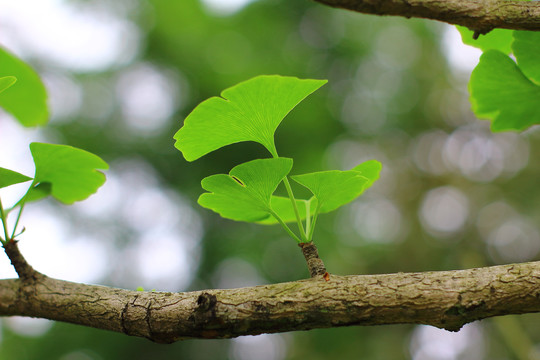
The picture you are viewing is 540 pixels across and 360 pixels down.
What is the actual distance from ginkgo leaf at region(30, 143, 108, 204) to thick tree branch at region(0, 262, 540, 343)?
0.46 feet

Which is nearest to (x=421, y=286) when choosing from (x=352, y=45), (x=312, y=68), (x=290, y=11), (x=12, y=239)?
(x=12, y=239)

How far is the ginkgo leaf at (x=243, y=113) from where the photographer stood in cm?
30

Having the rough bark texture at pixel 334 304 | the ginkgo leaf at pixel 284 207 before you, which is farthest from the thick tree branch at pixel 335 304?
the ginkgo leaf at pixel 284 207

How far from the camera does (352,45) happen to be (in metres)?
3.70

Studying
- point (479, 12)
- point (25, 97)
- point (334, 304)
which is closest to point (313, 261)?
point (334, 304)

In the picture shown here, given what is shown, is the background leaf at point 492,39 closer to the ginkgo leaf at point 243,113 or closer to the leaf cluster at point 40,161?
the ginkgo leaf at point 243,113

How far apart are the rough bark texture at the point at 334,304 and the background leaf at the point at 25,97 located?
12.1 inches

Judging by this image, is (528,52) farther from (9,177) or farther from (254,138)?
(9,177)

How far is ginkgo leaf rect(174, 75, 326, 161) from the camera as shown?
296mm

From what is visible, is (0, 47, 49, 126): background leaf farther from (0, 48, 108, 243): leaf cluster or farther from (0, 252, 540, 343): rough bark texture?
(0, 252, 540, 343): rough bark texture

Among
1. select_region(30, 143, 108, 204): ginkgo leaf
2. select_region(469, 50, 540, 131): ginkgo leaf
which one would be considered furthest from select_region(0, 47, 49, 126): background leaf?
Answer: select_region(469, 50, 540, 131): ginkgo leaf

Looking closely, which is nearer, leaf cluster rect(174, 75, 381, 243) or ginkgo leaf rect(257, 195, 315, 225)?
leaf cluster rect(174, 75, 381, 243)

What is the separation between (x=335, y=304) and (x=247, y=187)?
11 centimetres

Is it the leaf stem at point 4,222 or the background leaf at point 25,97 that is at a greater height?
the background leaf at point 25,97
